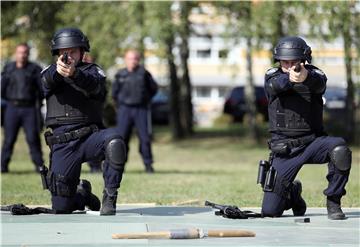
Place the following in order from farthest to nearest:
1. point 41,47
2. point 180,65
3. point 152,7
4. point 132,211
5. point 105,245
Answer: point 180,65, point 41,47, point 152,7, point 132,211, point 105,245

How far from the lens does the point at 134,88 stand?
16438mm

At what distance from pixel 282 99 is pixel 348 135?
732 inches

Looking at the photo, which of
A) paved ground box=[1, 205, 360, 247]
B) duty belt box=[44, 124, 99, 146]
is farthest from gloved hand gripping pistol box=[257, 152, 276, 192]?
duty belt box=[44, 124, 99, 146]

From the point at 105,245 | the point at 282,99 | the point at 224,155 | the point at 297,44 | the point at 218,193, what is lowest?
the point at 224,155

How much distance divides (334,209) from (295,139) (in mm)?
770

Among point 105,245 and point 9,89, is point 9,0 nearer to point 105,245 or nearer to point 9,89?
point 9,89

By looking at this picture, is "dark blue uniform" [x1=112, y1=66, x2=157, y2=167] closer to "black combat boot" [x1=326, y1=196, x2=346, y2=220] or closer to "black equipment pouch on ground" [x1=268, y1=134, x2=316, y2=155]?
"black equipment pouch on ground" [x1=268, y1=134, x2=316, y2=155]

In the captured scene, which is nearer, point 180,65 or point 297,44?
point 297,44

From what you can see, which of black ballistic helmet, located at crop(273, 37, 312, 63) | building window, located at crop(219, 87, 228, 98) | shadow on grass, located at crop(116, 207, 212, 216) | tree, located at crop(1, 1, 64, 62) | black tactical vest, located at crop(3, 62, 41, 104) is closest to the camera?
black ballistic helmet, located at crop(273, 37, 312, 63)

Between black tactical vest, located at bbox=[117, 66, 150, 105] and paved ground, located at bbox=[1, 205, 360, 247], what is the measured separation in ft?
22.6

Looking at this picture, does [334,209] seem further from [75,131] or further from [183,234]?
[75,131]

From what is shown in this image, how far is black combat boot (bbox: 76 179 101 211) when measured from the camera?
942cm

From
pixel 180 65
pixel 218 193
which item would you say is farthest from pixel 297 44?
pixel 180 65

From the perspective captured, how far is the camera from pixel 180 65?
2992 centimetres
